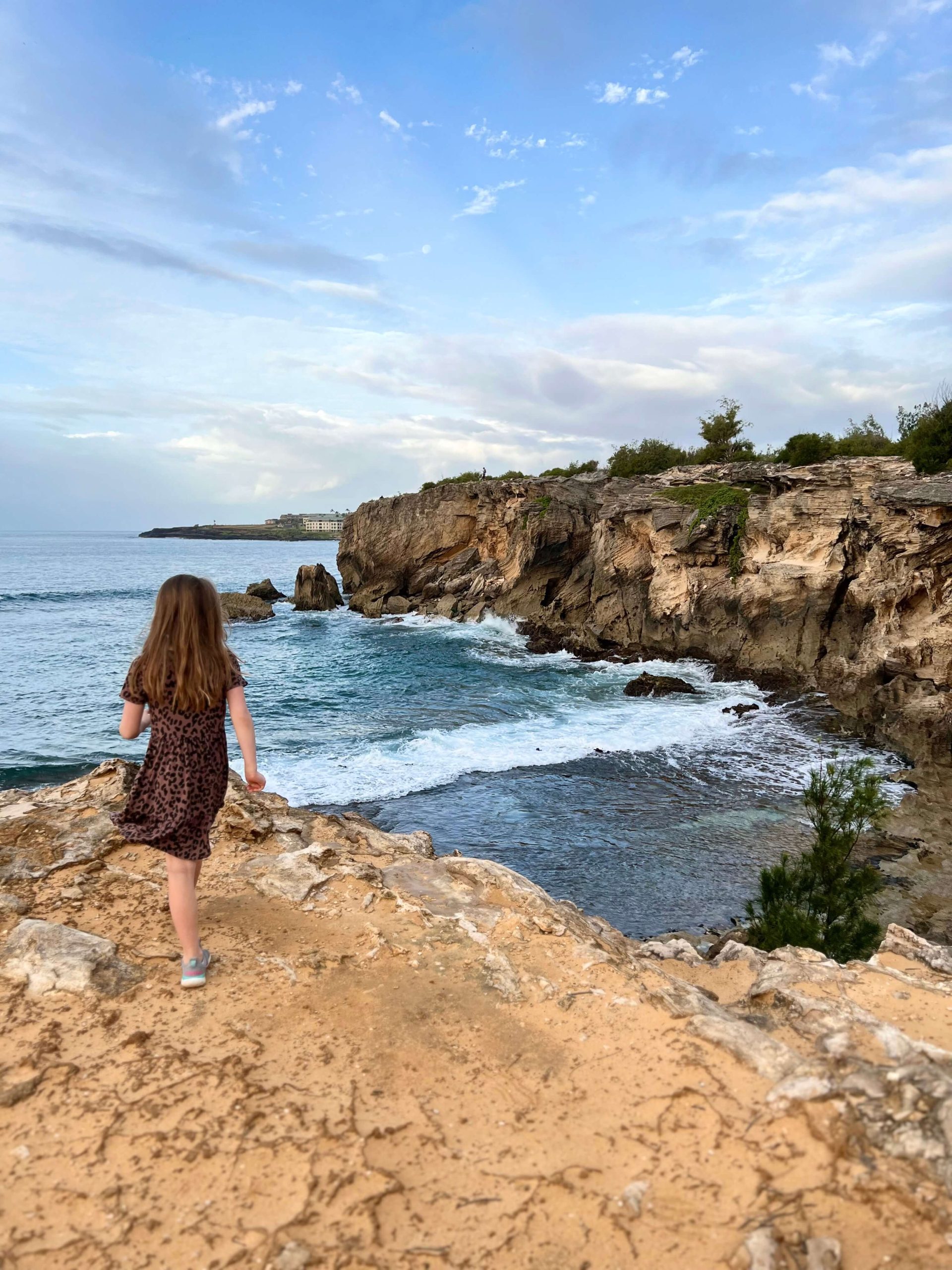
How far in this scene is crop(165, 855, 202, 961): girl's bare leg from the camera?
403 centimetres

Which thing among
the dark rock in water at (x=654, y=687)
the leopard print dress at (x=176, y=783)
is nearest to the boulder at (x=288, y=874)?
the leopard print dress at (x=176, y=783)

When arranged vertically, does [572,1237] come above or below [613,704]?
above

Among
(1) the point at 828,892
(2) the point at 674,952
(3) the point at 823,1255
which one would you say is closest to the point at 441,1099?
(3) the point at 823,1255

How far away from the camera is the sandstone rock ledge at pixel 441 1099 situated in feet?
8.59

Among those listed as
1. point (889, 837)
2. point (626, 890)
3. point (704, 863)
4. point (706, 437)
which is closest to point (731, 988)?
point (626, 890)

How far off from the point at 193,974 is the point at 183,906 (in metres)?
0.39

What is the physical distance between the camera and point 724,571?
31078mm

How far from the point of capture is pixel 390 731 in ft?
71.2

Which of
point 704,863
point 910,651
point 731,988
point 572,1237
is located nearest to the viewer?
point 572,1237

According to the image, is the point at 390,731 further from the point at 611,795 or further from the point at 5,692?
the point at 5,692

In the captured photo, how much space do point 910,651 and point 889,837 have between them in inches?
334

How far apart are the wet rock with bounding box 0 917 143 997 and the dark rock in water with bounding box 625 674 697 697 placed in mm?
23468

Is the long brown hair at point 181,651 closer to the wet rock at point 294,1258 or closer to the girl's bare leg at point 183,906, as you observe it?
the girl's bare leg at point 183,906

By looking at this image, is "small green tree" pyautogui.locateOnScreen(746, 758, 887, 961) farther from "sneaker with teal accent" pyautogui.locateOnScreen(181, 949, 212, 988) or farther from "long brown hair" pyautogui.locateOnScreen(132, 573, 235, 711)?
"long brown hair" pyautogui.locateOnScreen(132, 573, 235, 711)
